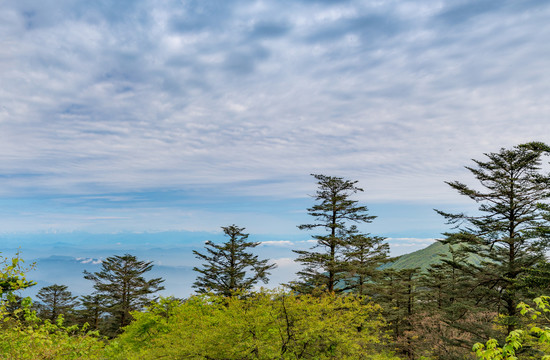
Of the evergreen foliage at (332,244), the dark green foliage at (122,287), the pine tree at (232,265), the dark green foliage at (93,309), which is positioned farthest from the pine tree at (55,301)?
the evergreen foliage at (332,244)

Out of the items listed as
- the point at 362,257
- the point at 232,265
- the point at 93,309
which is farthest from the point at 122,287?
the point at 362,257

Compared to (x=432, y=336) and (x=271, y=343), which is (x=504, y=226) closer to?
(x=432, y=336)

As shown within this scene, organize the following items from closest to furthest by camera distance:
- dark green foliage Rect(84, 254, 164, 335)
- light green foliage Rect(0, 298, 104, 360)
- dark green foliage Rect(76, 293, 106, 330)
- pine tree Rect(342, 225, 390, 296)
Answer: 1. light green foliage Rect(0, 298, 104, 360)
2. pine tree Rect(342, 225, 390, 296)
3. dark green foliage Rect(84, 254, 164, 335)
4. dark green foliage Rect(76, 293, 106, 330)

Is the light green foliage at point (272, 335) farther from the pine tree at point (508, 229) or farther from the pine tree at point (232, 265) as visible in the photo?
the pine tree at point (232, 265)

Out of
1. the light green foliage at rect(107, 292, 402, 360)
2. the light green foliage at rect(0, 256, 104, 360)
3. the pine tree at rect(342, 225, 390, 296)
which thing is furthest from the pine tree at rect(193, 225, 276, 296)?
the light green foliage at rect(0, 256, 104, 360)

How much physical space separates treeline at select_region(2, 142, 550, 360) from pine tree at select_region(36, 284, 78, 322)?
3226 centimetres

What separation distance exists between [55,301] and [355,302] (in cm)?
6226

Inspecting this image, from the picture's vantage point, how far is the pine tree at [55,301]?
56.3 m

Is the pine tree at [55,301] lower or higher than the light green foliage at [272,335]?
lower

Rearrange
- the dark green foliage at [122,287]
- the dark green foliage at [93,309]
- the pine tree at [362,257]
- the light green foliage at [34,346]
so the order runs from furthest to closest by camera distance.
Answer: the dark green foliage at [93,309]
the dark green foliage at [122,287]
the pine tree at [362,257]
the light green foliage at [34,346]

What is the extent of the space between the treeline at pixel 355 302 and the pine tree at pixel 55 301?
3226cm

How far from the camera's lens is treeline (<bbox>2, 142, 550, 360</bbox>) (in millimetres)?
14258

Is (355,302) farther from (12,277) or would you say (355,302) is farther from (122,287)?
(122,287)

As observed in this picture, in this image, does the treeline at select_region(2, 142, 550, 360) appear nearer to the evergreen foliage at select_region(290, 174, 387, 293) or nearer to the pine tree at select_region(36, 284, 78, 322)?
the evergreen foliage at select_region(290, 174, 387, 293)
